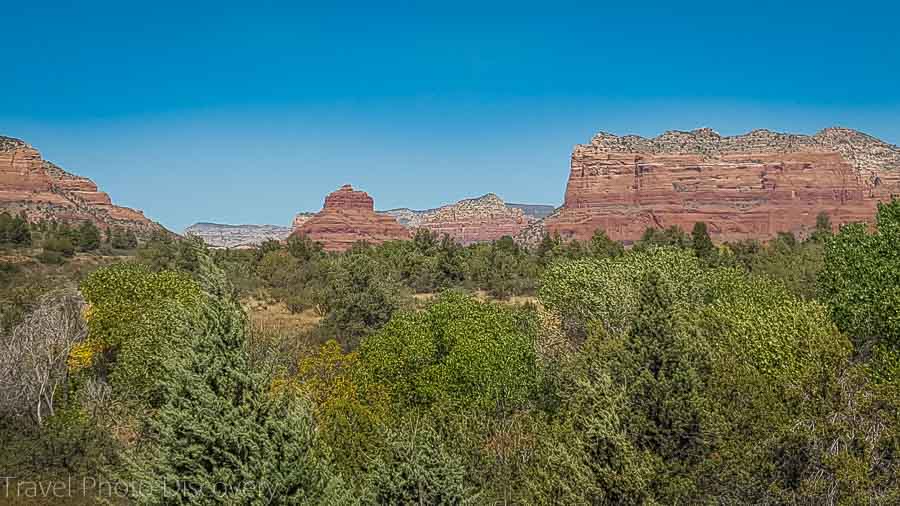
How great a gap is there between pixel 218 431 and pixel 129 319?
955 inches


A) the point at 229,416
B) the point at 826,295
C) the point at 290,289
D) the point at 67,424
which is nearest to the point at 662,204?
the point at 290,289

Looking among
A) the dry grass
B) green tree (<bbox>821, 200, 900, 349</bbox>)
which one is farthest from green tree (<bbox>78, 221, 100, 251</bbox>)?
green tree (<bbox>821, 200, 900, 349</bbox>)

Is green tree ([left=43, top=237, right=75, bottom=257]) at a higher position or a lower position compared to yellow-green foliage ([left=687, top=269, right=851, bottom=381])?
higher

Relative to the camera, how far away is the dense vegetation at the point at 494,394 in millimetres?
12344

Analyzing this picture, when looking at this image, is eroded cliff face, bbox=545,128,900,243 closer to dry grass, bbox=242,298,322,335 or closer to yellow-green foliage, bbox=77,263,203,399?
dry grass, bbox=242,298,322,335

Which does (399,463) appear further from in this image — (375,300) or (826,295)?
(375,300)

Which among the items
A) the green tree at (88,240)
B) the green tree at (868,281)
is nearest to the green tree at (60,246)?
the green tree at (88,240)

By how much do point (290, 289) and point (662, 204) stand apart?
131 metres

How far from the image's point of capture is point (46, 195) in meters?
123

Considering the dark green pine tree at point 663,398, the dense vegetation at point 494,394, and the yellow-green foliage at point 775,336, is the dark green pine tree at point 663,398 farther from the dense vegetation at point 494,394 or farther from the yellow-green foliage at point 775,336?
the yellow-green foliage at point 775,336

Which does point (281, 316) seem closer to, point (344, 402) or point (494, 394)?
point (494, 394)

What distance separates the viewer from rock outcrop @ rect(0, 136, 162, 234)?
11520 cm

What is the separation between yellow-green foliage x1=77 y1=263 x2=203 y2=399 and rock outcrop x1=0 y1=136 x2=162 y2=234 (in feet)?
279

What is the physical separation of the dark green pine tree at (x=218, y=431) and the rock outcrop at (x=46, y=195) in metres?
111
